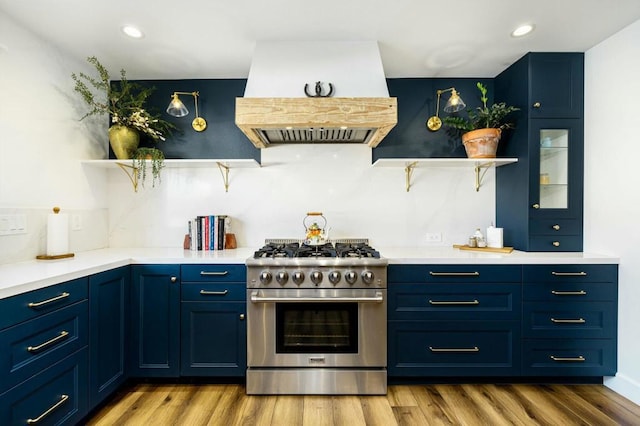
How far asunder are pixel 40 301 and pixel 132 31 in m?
1.70

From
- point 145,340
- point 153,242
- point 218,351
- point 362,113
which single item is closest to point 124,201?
point 153,242

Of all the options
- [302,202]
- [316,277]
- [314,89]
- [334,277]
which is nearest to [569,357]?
[334,277]

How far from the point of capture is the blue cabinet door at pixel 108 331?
1.86m

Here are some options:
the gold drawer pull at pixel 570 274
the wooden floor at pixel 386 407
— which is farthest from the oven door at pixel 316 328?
the gold drawer pull at pixel 570 274

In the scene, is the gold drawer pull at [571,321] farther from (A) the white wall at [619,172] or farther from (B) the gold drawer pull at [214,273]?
(B) the gold drawer pull at [214,273]

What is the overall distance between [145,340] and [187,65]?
2080 millimetres

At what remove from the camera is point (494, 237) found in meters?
2.59

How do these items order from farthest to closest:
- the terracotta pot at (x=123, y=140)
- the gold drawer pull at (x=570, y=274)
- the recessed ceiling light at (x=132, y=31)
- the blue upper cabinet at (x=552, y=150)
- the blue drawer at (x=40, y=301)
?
the terracotta pot at (x=123, y=140) < the blue upper cabinet at (x=552, y=150) < the gold drawer pull at (x=570, y=274) < the recessed ceiling light at (x=132, y=31) < the blue drawer at (x=40, y=301)

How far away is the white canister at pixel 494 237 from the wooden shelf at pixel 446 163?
0.44 metres

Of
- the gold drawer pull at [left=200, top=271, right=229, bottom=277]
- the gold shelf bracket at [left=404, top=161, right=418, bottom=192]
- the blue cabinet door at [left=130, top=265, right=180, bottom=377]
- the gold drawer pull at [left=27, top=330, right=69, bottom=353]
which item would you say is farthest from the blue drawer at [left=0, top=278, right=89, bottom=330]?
the gold shelf bracket at [left=404, top=161, right=418, bottom=192]

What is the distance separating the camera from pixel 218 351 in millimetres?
2195

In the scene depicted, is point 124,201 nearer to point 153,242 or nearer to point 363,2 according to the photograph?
point 153,242

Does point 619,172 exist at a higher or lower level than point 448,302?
higher

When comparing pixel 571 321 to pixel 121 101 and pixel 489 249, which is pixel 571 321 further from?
pixel 121 101
